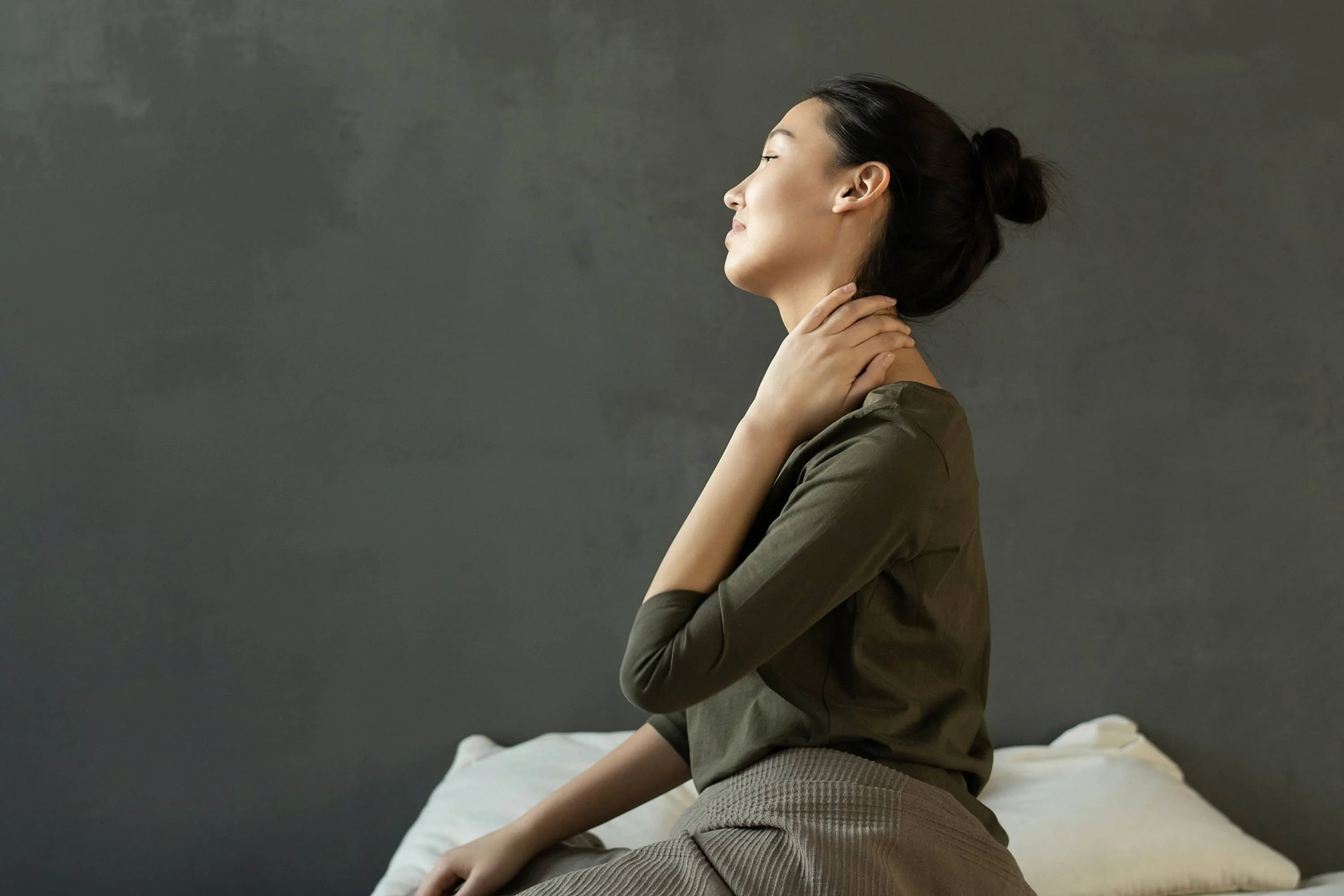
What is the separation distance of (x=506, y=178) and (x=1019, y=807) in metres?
1.43

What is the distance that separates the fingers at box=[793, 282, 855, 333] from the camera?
1.08 m

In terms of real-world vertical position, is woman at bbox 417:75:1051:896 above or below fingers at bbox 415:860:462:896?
above

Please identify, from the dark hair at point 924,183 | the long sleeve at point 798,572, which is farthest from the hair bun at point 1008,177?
the long sleeve at point 798,572

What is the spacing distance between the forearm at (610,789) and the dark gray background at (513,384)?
0.91 m

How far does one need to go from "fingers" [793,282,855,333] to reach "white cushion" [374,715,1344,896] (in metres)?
0.94

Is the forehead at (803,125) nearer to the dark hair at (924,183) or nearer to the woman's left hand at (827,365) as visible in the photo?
the dark hair at (924,183)

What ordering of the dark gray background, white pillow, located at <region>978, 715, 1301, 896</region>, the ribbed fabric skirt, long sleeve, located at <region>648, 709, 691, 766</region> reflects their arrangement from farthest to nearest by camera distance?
the dark gray background, white pillow, located at <region>978, 715, 1301, 896</region>, long sleeve, located at <region>648, 709, 691, 766</region>, the ribbed fabric skirt

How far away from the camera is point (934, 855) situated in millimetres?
882

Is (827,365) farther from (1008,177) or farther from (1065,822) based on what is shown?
(1065,822)

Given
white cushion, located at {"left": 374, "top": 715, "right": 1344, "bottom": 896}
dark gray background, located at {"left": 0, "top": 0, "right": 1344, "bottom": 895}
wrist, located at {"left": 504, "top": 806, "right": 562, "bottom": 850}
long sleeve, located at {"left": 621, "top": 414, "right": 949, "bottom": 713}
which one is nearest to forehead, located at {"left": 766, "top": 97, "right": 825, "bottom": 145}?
long sleeve, located at {"left": 621, "top": 414, "right": 949, "bottom": 713}

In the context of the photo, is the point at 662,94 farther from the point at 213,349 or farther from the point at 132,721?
the point at 132,721

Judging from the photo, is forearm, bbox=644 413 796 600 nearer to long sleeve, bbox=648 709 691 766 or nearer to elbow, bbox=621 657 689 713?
elbow, bbox=621 657 689 713

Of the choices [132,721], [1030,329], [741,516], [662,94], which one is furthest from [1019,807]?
[132,721]

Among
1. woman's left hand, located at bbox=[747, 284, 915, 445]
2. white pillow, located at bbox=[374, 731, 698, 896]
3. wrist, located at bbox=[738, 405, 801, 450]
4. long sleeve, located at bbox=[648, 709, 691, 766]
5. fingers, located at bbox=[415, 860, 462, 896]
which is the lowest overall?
white pillow, located at bbox=[374, 731, 698, 896]
